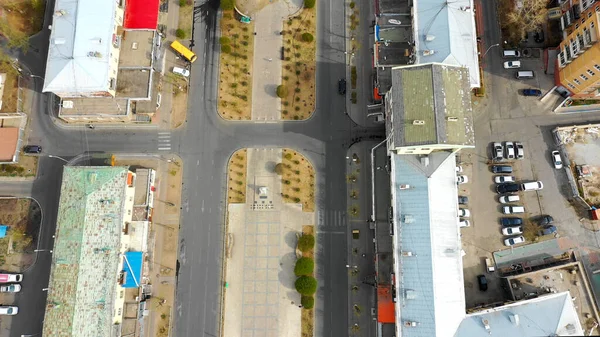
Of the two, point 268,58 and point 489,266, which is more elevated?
point 268,58

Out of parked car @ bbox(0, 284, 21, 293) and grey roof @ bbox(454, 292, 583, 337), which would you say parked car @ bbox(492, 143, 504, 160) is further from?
parked car @ bbox(0, 284, 21, 293)

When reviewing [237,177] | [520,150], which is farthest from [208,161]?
[520,150]

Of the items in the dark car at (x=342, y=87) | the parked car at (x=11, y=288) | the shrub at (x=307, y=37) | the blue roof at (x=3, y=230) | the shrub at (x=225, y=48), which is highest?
the shrub at (x=307, y=37)

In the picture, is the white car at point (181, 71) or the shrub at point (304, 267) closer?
the shrub at point (304, 267)

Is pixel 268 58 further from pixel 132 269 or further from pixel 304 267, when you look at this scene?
pixel 132 269

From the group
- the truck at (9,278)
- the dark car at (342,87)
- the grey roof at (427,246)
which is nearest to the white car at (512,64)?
the grey roof at (427,246)

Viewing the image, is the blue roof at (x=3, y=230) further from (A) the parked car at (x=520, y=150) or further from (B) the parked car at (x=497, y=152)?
(A) the parked car at (x=520, y=150)

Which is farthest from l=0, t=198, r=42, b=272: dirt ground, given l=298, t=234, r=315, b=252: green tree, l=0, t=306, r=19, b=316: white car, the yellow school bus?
l=298, t=234, r=315, b=252: green tree
